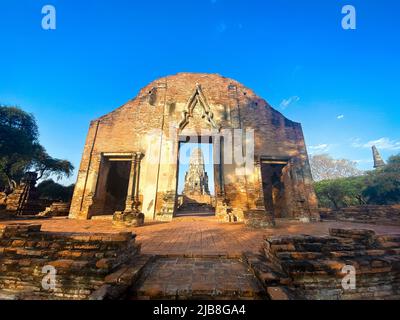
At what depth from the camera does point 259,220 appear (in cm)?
739

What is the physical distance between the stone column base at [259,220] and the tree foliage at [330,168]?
133 ft

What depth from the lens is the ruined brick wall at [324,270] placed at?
248 cm

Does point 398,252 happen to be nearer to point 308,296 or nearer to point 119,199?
point 308,296

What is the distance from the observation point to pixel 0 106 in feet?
57.6

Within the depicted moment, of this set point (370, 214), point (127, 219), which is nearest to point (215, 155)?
point (127, 219)

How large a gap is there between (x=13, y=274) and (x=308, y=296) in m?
4.42

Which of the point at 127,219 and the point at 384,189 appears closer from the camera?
the point at 127,219

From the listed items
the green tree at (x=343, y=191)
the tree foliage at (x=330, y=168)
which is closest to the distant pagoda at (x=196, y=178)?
the green tree at (x=343, y=191)

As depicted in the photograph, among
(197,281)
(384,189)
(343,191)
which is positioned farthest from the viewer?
(343,191)

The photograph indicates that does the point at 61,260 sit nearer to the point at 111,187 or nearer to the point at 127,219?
the point at 127,219

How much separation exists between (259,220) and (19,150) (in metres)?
21.6

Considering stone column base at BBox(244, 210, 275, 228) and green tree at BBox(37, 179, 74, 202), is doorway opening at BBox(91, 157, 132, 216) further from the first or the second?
green tree at BBox(37, 179, 74, 202)


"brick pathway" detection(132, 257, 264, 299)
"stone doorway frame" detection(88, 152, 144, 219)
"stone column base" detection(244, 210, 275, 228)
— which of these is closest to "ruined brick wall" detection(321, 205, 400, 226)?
"stone column base" detection(244, 210, 275, 228)
